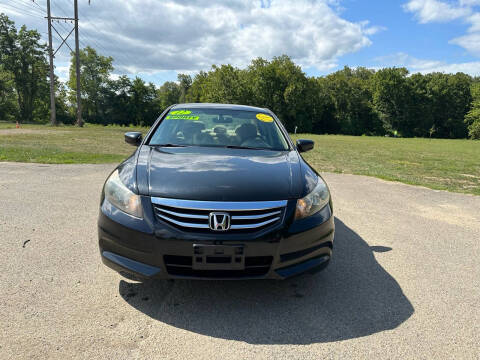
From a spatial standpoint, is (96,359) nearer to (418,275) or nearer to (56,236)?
(56,236)

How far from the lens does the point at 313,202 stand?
2775 millimetres

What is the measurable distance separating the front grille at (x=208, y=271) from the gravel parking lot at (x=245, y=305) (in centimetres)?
32

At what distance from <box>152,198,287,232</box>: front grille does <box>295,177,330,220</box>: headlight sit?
246 millimetres

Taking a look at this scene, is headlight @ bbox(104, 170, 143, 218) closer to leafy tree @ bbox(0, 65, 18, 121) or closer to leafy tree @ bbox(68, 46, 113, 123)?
leafy tree @ bbox(0, 65, 18, 121)

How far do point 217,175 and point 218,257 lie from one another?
675 millimetres

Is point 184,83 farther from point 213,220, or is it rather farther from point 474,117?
point 213,220

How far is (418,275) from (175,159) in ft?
8.41

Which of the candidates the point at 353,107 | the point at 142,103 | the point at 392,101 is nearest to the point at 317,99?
the point at 353,107

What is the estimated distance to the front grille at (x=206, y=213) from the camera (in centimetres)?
241

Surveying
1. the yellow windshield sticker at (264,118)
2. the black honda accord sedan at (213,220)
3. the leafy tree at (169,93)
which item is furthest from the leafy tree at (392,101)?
the black honda accord sedan at (213,220)

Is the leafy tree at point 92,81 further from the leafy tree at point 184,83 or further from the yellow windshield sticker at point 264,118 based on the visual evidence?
the yellow windshield sticker at point 264,118

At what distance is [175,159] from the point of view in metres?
3.14

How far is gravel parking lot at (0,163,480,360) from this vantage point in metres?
2.19

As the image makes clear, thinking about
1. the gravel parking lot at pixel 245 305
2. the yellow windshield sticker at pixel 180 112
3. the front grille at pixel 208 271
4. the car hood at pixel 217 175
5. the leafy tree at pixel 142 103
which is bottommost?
the gravel parking lot at pixel 245 305
